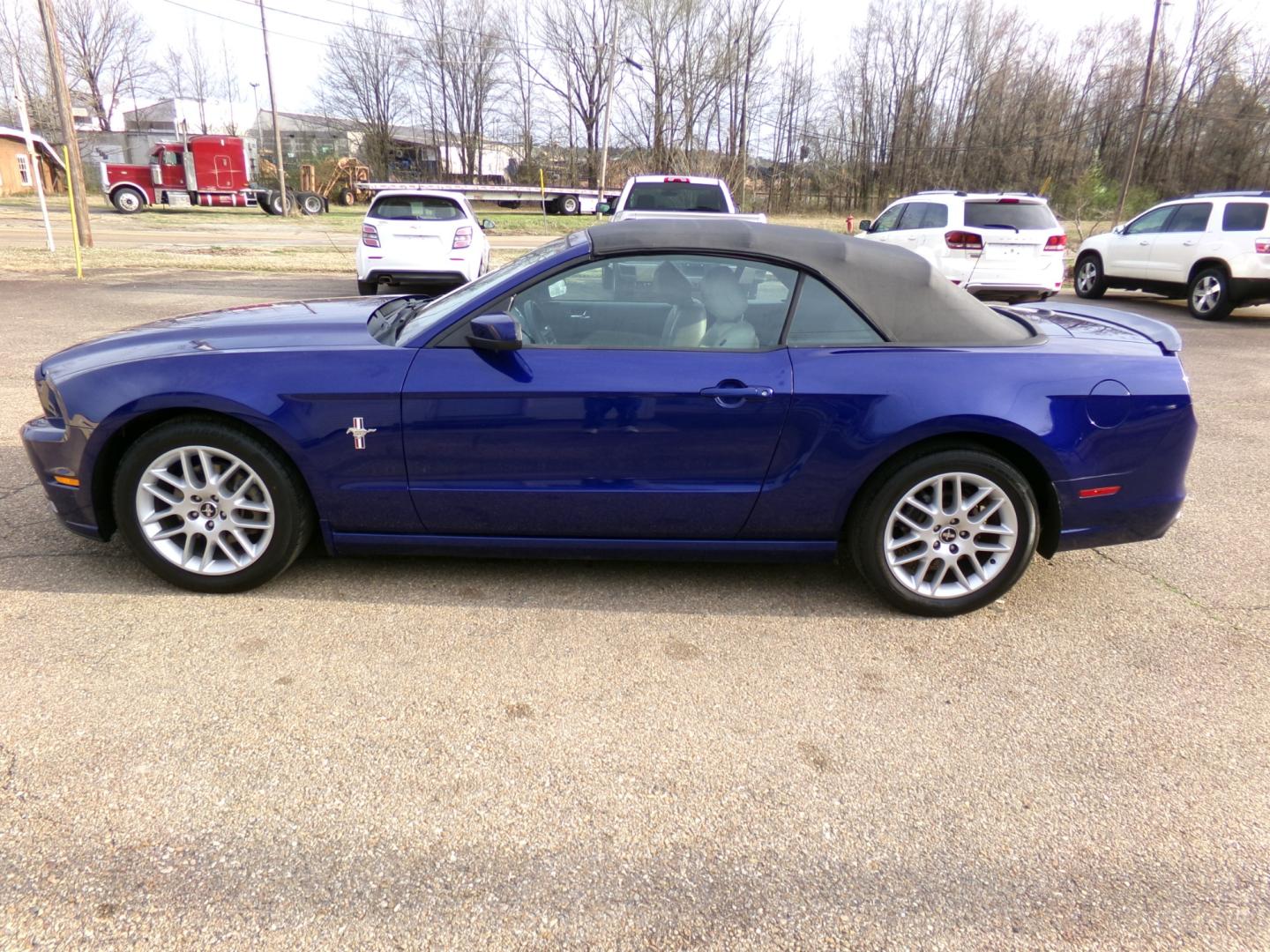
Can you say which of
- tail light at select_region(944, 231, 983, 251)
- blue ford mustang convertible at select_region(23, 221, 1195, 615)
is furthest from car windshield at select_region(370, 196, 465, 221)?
blue ford mustang convertible at select_region(23, 221, 1195, 615)

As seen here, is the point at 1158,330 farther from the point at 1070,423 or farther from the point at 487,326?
the point at 487,326

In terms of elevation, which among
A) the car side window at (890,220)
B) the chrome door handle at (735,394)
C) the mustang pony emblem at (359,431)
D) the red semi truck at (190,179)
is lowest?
the mustang pony emblem at (359,431)

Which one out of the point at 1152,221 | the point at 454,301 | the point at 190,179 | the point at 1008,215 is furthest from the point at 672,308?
the point at 190,179

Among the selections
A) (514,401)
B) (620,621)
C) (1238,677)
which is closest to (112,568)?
(514,401)

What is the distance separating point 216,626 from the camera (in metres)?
3.28

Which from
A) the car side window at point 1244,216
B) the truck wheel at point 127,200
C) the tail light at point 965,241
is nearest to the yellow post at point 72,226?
the tail light at point 965,241

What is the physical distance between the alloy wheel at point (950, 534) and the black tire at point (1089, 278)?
43.4ft

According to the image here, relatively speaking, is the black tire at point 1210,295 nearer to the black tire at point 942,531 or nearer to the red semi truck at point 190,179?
the black tire at point 942,531

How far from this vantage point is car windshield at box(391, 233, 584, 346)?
11.6ft

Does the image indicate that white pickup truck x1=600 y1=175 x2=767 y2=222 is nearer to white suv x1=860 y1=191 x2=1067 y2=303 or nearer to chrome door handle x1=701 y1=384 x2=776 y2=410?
white suv x1=860 y1=191 x2=1067 y2=303

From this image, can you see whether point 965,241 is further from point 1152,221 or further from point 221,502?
point 221,502

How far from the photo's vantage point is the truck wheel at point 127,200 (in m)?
33.3

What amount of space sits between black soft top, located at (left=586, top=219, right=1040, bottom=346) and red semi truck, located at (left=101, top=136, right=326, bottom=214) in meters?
36.9

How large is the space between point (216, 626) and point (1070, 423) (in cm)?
336
